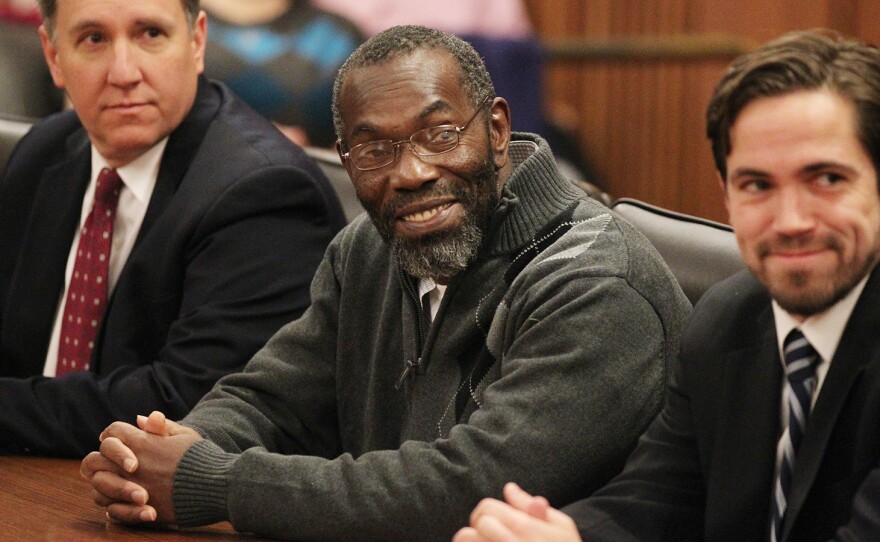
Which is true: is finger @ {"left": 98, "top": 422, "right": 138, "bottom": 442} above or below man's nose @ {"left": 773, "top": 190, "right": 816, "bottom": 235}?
below

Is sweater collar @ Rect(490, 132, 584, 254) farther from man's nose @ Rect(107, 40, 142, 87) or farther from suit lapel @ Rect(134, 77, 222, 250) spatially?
man's nose @ Rect(107, 40, 142, 87)

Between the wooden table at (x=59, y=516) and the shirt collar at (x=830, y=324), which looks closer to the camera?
the shirt collar at (x=830, y=324)

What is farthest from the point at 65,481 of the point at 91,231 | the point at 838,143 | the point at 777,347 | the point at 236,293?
the point at 838,143

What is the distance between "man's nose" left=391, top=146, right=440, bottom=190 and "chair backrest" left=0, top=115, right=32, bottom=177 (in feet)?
4.73

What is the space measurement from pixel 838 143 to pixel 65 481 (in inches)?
49.2

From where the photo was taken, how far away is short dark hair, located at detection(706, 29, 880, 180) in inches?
57.4

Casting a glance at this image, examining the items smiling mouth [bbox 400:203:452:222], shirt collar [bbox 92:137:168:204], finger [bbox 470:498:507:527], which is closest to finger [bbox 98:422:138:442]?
smiling mouth [bbox 400:203:452:222]

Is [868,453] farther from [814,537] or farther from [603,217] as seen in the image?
[603,217]

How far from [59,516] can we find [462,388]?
56cm

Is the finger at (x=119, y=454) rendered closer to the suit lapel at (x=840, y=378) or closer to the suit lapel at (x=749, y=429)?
the suit lapel at (x=749, y=429)

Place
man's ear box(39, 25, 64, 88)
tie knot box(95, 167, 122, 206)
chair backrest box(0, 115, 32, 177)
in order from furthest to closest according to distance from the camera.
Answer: chair backrest box(0, 115, 32, 177)
man's ear box(39, 25, 64, 88)
tie knot box(95, 167, 122, 206)

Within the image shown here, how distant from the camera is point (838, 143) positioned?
4.75 feet

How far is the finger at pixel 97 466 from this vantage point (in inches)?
75.8

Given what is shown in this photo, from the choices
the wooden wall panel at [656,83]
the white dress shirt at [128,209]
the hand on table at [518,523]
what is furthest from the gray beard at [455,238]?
the wooden wall panel at [656,83]
